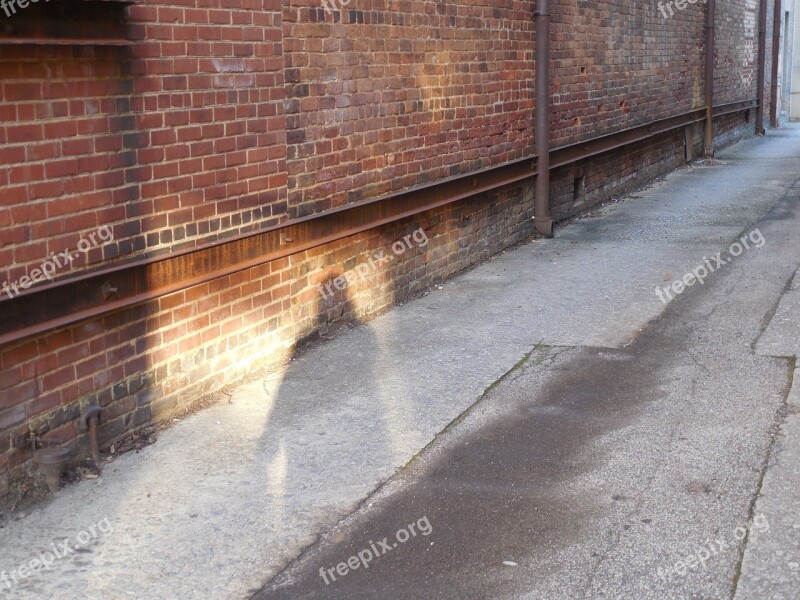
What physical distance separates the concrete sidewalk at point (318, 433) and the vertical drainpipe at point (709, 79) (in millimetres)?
9026

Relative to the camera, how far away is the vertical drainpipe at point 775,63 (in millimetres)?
25539

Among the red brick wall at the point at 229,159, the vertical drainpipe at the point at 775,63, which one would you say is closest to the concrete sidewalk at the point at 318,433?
the red brick wall at the point at 229,159

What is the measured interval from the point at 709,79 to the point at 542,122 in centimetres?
904

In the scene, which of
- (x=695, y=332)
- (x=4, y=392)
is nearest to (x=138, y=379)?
(x=4, y=392)

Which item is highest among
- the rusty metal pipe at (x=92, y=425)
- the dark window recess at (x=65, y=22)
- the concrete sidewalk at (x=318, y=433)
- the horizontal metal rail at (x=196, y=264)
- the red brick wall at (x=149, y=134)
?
the dark window recess at (x=65, y=22)

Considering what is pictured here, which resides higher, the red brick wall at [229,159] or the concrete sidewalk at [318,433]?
the red brick wall at [229,159]

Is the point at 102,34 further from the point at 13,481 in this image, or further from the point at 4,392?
the point at 13,481

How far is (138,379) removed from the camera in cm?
552

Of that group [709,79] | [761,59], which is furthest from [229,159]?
[761,59]

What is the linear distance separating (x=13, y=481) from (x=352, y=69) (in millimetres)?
4008

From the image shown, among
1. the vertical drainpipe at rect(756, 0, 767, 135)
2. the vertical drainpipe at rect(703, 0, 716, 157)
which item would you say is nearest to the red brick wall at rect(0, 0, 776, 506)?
the vertical drainpipe at rect(703, 0, 716, 157)

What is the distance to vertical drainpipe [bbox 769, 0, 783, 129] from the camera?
25.5 metres

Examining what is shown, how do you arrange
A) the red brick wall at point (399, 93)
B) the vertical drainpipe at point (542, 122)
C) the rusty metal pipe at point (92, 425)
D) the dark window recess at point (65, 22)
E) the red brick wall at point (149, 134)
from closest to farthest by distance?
the dark window recess at point (65, 22), the red brick wall at point (149, 134), the rusty metal pipe at point (92, 425), the red brick wall at point (399, 93), the vertical drainpipe at point (542, 122)

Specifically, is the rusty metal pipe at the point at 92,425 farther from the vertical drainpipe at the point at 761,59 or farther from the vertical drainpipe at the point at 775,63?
the vertical drainpipe at the point at 775,63
